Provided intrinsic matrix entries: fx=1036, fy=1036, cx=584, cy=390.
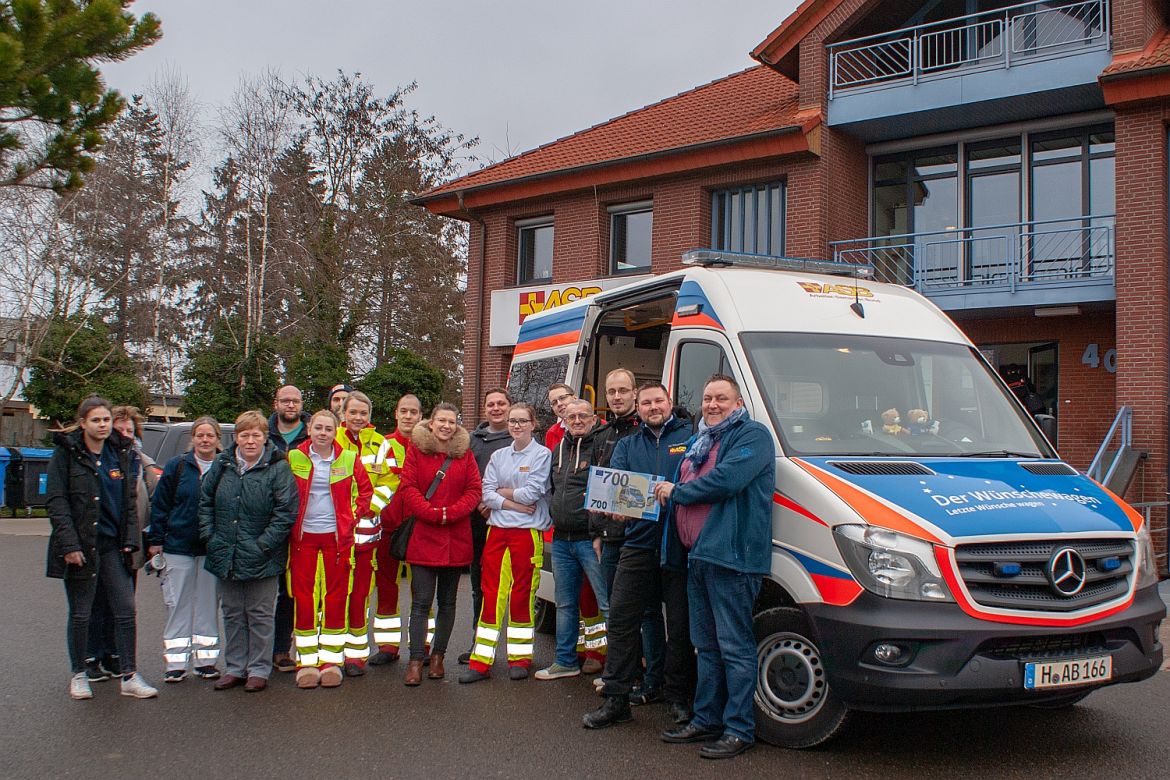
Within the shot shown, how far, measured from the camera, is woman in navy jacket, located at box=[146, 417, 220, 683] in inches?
275

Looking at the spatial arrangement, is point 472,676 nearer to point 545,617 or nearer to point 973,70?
point 545,617

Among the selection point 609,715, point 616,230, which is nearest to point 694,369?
point 609,715

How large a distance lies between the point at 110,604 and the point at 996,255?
1428cm

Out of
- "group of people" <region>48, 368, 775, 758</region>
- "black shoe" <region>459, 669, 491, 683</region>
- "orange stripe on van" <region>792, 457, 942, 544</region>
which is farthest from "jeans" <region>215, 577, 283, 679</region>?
"orange stripe on van" <region>792, 457, 942, 544</region>

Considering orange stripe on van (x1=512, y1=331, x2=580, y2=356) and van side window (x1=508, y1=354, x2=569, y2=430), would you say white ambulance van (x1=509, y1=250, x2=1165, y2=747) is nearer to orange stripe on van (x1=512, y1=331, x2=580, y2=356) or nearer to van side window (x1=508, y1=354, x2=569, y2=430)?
orange stripe on van (x1=512, y1=331, x2=580, y2=356)

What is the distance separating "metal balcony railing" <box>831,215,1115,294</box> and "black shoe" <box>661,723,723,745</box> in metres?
11.1

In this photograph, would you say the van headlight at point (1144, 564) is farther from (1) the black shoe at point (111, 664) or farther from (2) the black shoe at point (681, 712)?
(1) the black shoe at point (111, 664)

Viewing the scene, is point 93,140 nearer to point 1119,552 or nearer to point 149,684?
point 149,684

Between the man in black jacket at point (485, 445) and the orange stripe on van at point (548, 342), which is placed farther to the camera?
the orange stripe on van at point (548, 342)

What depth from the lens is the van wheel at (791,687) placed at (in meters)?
5.20

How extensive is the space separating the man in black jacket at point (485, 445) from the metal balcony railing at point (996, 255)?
9.44m

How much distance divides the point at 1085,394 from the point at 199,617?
13124 millimetres

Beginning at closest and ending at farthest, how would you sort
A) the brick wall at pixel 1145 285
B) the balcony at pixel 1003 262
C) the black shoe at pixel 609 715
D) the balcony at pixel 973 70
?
the black shoe at pixel 609 715 < the brick wall at pixel 1145 285 < the balcony at pixel 1003 262 < the balcony at pixel 973 70

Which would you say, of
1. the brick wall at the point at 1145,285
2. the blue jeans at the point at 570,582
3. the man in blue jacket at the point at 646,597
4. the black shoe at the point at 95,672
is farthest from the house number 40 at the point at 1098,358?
the black shoe at the point at 95,672
